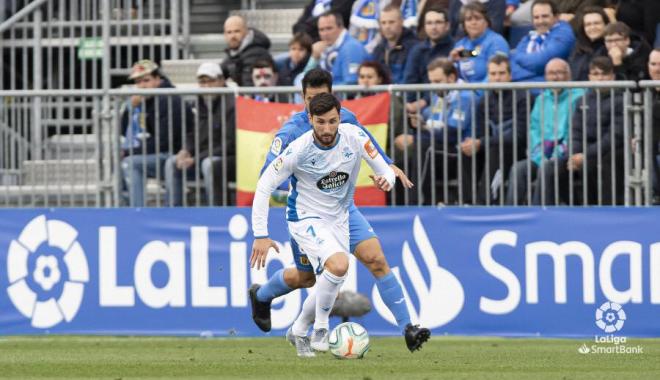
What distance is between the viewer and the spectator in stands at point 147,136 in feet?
50.7

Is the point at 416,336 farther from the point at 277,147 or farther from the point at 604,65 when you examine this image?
the point at 604,65

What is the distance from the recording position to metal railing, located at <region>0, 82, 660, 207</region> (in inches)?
574

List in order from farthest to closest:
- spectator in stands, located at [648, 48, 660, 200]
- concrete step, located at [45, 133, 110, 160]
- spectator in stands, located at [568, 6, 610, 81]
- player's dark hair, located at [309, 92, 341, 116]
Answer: spectator in stands, located at [568, 6, 610, 81]
concrete step, located at [45, 133, 110, 160]
spectator in stands, located at [648, 48, 660, 200]
player's dark hair, located at [309, 92, 341, 116]

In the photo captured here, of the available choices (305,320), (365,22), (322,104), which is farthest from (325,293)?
(365,22)

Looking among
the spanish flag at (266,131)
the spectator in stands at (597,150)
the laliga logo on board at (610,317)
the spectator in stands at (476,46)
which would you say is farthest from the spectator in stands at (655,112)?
the spanish flag at (266,131)

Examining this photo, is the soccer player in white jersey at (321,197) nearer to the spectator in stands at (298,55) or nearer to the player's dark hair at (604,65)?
the player's dark hair at (604,65)

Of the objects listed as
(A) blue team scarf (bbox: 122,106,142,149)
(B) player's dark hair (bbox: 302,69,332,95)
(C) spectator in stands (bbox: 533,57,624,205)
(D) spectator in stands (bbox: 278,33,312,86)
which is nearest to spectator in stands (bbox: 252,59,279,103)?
(D) spectator in stands (bbox: 278,33,312,86)

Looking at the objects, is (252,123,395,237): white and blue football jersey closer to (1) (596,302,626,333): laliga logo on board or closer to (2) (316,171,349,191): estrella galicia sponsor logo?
(2) (316,171,349,191): estrella galicia sponsor logo

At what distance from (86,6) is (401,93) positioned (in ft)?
Answer: 20.8

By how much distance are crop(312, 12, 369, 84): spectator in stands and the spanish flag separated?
1653mm

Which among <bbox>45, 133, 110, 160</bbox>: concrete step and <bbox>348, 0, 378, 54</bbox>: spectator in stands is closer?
<bbox>45, 133, 110, 160</bbox>: concrete step

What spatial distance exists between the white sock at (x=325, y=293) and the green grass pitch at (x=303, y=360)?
31 cm

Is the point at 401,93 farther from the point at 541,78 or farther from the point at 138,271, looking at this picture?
the point at 138,271

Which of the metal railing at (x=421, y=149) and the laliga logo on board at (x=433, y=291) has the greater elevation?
the metal railing at (x=421, y=149)
